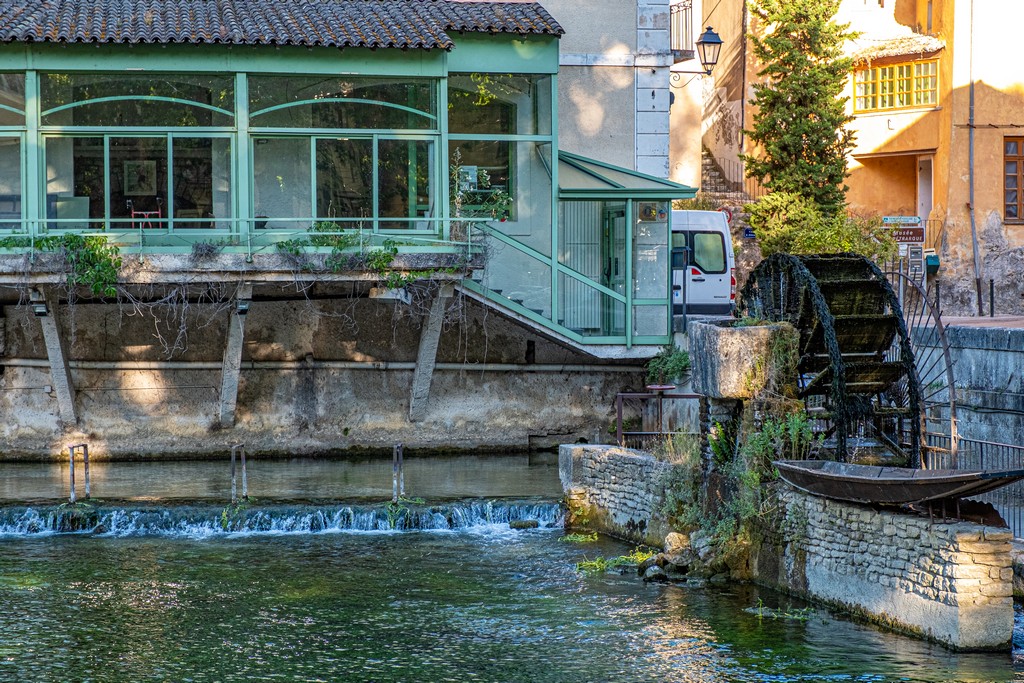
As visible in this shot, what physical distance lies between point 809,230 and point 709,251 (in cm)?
463

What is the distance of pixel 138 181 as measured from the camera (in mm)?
20266

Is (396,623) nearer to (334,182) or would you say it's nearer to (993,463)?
(993,463)

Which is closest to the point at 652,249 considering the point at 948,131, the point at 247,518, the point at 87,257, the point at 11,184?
the point at 247,518

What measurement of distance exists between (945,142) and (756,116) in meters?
5.12

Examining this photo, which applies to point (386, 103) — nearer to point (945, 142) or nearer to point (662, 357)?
point (662, 357)

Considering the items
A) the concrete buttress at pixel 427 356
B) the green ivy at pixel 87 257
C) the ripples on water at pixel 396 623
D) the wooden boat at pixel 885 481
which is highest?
the green ivy at pixel 87 257

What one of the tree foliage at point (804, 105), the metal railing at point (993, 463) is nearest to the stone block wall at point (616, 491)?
the metal railing at point (993, 463)

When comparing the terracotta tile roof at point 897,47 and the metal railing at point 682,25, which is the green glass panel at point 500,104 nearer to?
the metal railing at point 682,25

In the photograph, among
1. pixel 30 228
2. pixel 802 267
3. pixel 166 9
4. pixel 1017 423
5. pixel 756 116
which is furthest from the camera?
pixel 756 116

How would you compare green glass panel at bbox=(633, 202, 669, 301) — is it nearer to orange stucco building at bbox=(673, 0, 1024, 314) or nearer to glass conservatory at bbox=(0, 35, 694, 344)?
glass conservatory at bbox=(0, 35, 694, 344)

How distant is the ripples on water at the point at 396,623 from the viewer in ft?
37.7

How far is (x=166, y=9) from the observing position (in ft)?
70.0

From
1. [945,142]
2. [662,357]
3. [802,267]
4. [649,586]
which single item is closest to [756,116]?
[945,142]

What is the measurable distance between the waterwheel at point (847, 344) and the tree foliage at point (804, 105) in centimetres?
1560
